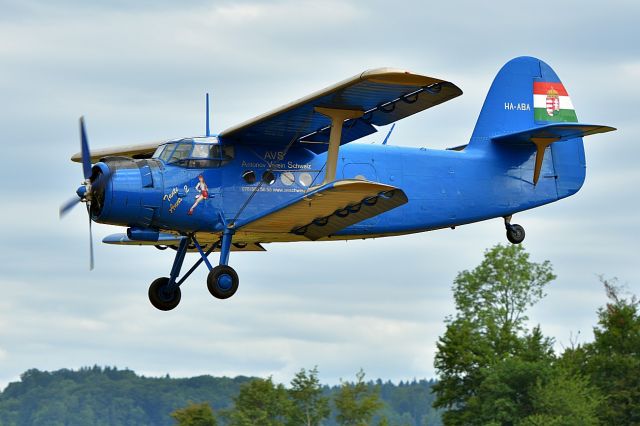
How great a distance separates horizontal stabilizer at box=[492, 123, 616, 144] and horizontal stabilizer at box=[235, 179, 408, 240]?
3.83 meters

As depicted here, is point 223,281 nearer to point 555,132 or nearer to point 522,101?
point 555,132

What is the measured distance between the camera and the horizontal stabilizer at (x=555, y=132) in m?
23.0

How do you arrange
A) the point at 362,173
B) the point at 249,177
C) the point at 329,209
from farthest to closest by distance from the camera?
the point at 362,173 → the point at 249,177 → the point at 329,209

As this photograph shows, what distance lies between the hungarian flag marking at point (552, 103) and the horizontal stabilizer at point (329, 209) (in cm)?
539

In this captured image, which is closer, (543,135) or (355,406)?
(543,135)

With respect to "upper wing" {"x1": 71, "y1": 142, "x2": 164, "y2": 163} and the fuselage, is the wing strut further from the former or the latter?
"upper wing" {"x1": 71, "y1": 142, "x2": 164, "y2": 163}

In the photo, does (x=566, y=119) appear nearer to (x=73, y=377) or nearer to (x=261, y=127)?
(x=261, y=127)

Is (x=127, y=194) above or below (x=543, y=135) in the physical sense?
below

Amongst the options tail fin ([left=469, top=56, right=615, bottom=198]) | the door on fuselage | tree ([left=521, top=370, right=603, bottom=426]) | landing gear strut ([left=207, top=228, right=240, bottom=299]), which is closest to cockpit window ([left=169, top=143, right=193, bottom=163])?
landing gear strut ([left=207, top=228, right=240, bottom=299])

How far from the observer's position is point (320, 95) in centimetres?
2048

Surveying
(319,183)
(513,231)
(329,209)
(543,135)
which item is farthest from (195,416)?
(329,209)

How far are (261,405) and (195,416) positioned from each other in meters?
2.98

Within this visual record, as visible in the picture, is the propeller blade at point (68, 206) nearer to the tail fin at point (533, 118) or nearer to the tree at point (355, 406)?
the tail fin at point (533, 118)

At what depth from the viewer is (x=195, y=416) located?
63.7 meters
